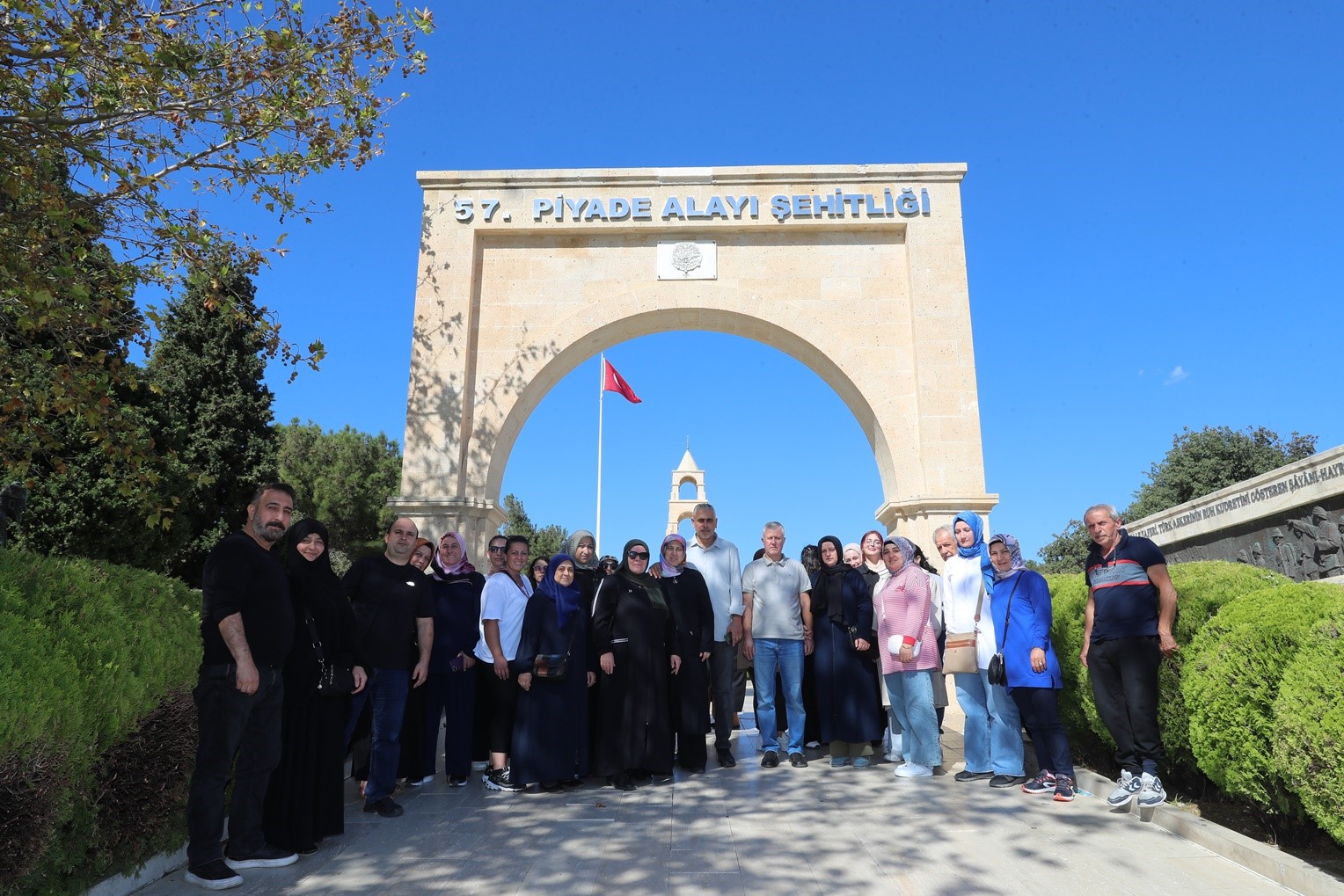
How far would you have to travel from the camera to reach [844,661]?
21.8 ft

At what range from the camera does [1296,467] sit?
899 cm

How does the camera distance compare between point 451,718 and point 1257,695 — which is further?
point 451,718

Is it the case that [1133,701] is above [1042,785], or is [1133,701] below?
above

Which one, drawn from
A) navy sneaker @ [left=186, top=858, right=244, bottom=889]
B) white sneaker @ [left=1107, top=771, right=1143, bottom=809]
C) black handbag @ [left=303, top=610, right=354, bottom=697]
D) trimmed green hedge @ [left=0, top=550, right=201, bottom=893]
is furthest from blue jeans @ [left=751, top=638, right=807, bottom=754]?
trimmed green hedge @ [left=0, top=550, right=201, bottom=893]

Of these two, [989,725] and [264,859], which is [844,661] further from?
[264,859]

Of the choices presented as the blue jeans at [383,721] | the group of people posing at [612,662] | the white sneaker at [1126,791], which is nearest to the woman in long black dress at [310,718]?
the group of people posing at [612,662]

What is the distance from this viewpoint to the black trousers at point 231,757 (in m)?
3.70

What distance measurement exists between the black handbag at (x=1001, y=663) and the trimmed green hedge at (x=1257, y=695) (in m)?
0.60

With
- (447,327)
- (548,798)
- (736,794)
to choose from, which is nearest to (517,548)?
(548,798)

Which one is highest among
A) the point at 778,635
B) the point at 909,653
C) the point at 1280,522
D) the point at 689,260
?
the point at 689,260

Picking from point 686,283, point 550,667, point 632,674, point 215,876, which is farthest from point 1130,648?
point 686,283

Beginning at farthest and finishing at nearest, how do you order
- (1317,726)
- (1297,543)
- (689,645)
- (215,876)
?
(1297,543)
(689,645)
(215,876)
(1317,726)

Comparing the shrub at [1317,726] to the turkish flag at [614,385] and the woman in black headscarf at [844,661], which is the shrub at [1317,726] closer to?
the woman in black headscarf at [844,661]

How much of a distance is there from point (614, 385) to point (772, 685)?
10.1 m
